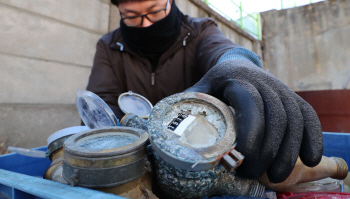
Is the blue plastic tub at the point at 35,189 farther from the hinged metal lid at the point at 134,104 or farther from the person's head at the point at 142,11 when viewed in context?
the person's head at the point at 142,11

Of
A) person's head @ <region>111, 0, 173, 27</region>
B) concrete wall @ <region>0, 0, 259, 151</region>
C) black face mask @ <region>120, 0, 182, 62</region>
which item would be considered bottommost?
concrete wall @ <region>0, 0, 259, 151</region>

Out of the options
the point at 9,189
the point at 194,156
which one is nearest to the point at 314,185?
the point at 194,156

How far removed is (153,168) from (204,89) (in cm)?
32

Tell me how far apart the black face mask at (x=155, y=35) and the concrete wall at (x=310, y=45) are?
569cm

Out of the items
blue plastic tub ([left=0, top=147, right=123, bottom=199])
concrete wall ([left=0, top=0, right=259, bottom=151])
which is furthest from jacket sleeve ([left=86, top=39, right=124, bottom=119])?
blue plastic tub ([left=0, top=147, right=123, bottom=199])

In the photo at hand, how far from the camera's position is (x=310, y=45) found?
5.62 metres

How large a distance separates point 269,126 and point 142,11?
100cm

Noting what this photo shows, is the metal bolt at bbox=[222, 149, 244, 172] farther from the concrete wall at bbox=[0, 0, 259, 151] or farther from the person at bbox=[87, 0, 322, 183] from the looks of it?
the concrete wall at bbox=[0, 0, 259, 151]

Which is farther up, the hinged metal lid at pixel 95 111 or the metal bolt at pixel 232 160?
the metal bolt at pixel 232 160

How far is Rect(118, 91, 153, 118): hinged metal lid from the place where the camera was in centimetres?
98

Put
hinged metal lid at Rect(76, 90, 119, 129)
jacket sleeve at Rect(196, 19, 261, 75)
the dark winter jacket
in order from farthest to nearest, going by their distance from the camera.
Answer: the dark winter jacket → jacket sleeve at Rect(196, 19, 261, 75) → hinged metal lid at Rect(76, 90, 119, 129)

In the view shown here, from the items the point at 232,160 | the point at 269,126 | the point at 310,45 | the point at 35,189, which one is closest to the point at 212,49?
the point at 269,126

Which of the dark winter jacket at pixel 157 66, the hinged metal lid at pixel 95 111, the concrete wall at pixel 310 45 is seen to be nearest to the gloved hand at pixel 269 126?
the hinged metal lid at pixel 95 111

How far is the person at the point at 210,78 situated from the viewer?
53 centimetres
